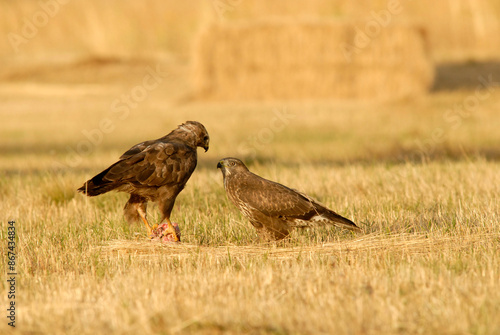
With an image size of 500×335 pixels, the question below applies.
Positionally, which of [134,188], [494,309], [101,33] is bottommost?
[494,309]

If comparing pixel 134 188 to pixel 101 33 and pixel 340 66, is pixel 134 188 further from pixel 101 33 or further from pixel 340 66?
pixel 101 33

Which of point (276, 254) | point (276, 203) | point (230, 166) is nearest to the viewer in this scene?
point (276, 254)

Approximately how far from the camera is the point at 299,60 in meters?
24.5

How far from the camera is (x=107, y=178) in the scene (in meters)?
6.21

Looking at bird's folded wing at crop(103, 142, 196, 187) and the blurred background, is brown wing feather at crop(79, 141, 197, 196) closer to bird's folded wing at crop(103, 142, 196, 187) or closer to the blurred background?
bird's folded wing at crop(103, 142, 196, 187)

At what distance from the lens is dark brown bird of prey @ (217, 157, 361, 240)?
6.13 meters

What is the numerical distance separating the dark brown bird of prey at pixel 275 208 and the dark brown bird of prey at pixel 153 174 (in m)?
0.47

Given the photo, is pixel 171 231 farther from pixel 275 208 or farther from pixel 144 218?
pixel 275 208

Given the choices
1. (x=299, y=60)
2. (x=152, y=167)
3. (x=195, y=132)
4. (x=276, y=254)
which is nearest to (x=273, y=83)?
(x=299, y=60)

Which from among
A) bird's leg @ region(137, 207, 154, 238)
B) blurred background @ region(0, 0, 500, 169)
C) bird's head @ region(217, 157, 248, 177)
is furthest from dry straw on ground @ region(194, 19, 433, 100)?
bird's head @ region(217, 157, 248, 177)

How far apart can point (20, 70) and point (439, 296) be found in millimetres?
32853

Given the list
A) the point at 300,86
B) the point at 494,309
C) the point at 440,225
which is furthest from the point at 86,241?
the point at 300,86

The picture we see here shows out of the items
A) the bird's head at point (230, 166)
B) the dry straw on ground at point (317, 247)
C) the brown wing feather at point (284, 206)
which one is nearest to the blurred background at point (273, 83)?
the bird's head at point (230, 166)

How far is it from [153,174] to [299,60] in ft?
61.6
